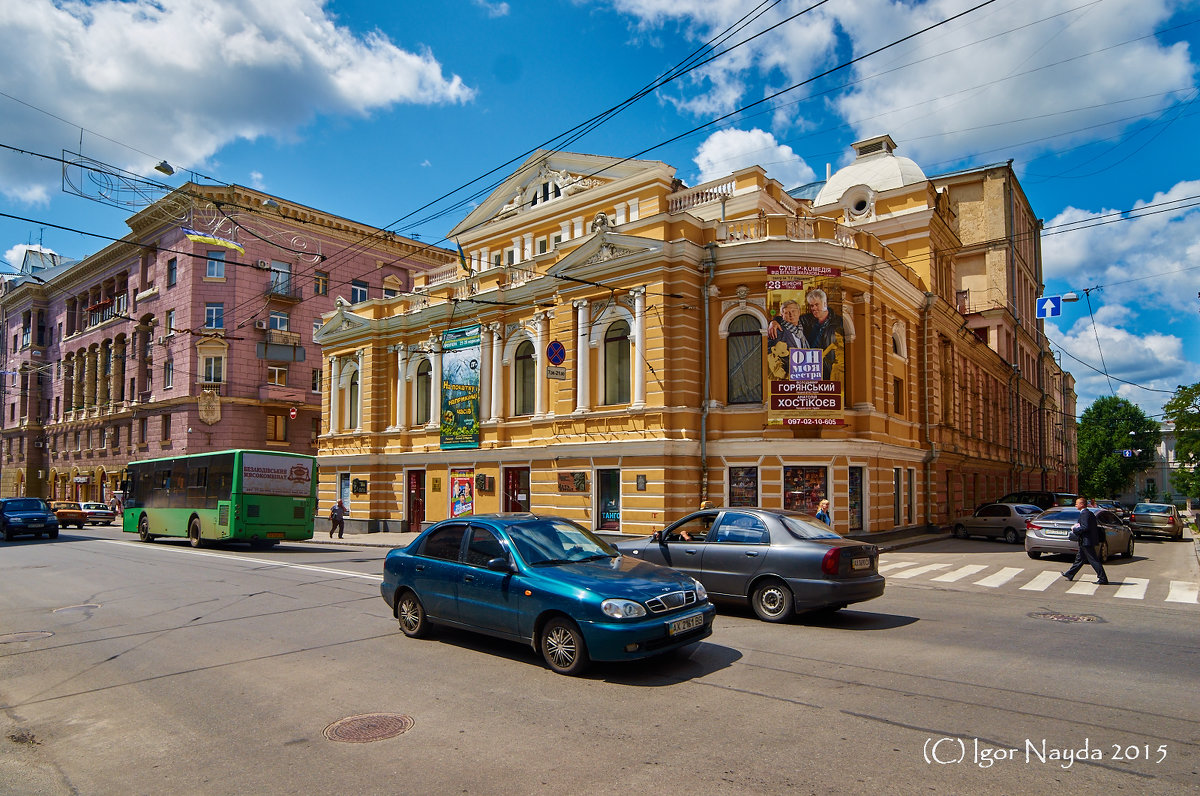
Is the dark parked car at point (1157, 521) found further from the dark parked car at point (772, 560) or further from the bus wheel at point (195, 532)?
the bus wheel at point (195, 532)

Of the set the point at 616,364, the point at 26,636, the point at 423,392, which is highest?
the point at 616,364

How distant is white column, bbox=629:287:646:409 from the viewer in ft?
77.5

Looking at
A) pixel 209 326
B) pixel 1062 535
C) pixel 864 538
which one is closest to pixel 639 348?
pixel 864 538

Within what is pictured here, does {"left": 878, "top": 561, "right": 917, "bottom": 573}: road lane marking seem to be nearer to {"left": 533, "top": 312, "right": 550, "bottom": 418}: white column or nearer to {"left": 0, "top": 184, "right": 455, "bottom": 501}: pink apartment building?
{"left": 533, "top": 312, "right": 550, "bottom": 418}: white column

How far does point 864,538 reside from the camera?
23266 mm

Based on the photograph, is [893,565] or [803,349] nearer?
[893,565]

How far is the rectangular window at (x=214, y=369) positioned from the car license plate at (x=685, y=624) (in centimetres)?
4359

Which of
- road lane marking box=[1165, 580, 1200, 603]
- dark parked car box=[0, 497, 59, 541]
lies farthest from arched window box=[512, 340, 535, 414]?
dark parked car box=[0, 497, 59, 541]

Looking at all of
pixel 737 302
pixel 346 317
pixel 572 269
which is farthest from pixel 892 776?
pixel 346 317

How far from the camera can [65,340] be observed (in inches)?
2354

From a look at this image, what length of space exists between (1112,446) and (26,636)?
336ft

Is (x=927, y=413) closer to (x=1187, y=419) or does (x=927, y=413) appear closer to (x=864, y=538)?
(x=864, y=538)

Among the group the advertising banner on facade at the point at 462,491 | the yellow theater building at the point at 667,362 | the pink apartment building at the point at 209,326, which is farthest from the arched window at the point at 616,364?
the pink apartment building at the point at 209,326

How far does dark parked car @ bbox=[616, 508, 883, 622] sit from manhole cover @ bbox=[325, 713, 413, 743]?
5.81 m
